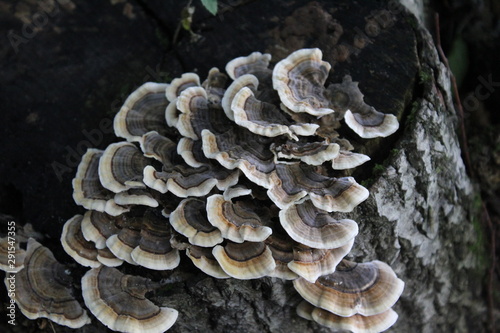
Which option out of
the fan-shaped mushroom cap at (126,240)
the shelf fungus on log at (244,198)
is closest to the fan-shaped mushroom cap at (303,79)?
the shelf fungus on log at (244,198)

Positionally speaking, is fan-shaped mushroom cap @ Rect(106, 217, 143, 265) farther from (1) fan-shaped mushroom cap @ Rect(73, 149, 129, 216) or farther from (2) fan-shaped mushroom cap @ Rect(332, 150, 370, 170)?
(2) fan-shaped mushroom cap @ Rect(332, 150, 370, 170)

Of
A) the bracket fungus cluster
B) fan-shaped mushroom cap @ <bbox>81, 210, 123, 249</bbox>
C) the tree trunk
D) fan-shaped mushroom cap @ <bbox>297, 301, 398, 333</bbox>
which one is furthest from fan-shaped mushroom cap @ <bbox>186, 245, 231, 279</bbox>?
fan-shaped mushroom cap @ <bbox>297, 301, 398, 333</bbox>

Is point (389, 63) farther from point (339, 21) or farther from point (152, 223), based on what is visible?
point (152, 223)

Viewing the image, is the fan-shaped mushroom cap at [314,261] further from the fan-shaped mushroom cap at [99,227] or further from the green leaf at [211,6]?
the green leaf at [211,6]

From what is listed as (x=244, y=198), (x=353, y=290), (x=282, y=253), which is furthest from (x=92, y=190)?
(x=353, y=290)

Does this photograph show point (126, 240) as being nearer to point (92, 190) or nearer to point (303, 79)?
point (92, 190)

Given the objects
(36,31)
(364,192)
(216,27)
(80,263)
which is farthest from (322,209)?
(36,31)
